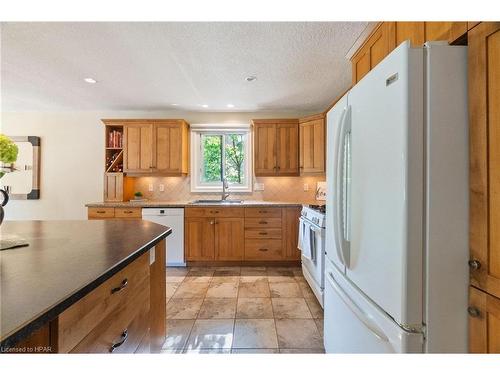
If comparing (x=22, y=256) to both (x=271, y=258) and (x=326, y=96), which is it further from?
(x=326, y=96)

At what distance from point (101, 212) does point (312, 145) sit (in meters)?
3.28

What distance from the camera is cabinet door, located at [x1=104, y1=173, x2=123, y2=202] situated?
12.3ft

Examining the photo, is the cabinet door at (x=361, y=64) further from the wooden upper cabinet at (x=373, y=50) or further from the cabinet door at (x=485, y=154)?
the cabinet door at (x=485, y=154)

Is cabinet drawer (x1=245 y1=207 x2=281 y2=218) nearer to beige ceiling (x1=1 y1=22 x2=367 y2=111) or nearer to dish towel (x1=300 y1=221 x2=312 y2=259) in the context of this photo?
dish towel (x1=300 y1=221 x2=312 y2=259)

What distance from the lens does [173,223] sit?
3455 mm

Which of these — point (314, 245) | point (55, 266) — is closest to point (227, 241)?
point (314, 245)

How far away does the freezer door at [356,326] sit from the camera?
0.84 m

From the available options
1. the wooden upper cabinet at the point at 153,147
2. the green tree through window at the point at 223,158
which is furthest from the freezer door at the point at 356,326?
the wooden upper cabinet at the point at 153,147

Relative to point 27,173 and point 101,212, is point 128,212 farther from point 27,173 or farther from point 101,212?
point 27,173

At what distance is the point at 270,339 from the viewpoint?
1851 millimetres

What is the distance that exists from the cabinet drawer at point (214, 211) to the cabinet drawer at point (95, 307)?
7.50ft

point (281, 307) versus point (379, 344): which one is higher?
point (379, 344)

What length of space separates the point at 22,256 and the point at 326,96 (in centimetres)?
356
